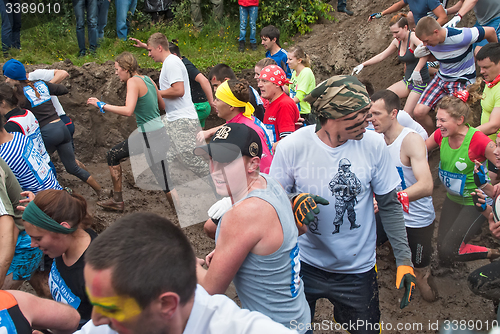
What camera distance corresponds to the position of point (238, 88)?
3.44 metres

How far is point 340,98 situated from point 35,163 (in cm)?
278

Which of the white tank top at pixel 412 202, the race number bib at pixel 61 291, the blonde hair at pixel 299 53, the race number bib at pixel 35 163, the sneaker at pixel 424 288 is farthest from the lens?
the blonde hair at pixel 299 53

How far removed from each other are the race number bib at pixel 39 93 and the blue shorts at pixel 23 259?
2199 mm

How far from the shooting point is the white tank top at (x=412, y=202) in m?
3.10

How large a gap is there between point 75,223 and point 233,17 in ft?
27.7

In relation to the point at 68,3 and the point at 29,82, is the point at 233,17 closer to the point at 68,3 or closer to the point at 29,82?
the point at 68,3

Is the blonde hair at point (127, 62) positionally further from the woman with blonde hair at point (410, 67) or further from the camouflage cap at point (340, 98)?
the woman with blonde hair at point (410, 67)

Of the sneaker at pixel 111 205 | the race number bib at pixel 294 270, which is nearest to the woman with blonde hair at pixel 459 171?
the race number bib at pixel 294 270

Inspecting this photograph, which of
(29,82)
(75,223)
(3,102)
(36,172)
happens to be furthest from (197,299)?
(29,82)

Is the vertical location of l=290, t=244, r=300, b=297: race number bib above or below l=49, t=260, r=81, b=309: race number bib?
above

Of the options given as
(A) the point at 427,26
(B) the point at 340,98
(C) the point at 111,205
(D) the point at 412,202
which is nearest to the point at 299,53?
(A) the point at 427,26

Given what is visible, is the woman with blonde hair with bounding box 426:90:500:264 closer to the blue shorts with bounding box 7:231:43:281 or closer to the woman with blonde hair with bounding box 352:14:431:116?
the woman with blonde hair with bounding box 352:14:431:116

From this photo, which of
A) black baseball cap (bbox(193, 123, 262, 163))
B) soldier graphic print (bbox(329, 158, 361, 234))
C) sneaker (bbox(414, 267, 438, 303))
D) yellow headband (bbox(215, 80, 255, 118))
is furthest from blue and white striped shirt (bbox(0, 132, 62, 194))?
sneaker (bbox(414, 267, 438, 303))

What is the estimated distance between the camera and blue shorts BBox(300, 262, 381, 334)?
225cm
